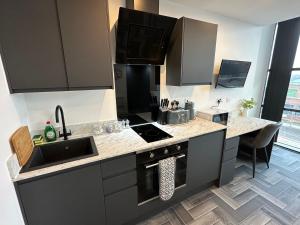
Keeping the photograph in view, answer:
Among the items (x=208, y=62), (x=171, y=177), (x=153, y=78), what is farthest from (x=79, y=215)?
(x=208, y=62)

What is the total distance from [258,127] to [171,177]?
5.77 feet

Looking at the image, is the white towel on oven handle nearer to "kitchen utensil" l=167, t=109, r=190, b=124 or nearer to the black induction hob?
the black induction hob

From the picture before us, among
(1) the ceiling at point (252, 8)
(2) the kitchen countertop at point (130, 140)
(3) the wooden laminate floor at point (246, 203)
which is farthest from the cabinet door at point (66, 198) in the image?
(1) the ceiling at point (252, 8)

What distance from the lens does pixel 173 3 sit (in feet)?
6.18

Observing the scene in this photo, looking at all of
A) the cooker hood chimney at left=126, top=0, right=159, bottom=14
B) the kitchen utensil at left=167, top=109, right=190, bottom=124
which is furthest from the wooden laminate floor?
the cooker hood chimney at left=126, top=0, right=159, bottom=14

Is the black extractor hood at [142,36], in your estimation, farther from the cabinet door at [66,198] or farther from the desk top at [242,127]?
the desk top at [242,127]

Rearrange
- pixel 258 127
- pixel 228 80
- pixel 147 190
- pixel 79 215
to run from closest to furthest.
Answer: pixel 79 215 → pixel 147 190 → pixel 258 127 → pixel 228 80

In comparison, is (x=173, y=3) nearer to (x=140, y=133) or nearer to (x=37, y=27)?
(x=37, y=27)

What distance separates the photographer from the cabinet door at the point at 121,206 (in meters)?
1.33

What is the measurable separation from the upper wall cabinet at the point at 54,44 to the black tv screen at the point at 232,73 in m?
1.91

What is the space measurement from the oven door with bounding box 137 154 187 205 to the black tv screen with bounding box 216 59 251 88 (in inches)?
61.0

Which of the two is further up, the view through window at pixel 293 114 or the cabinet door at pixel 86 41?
the cabinet door at pixel 86 41

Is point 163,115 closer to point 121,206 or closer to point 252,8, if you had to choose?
point 121,206

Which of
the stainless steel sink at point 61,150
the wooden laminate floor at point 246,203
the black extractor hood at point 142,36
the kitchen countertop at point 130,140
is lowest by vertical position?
the wooden laminate floor at point 246,203
